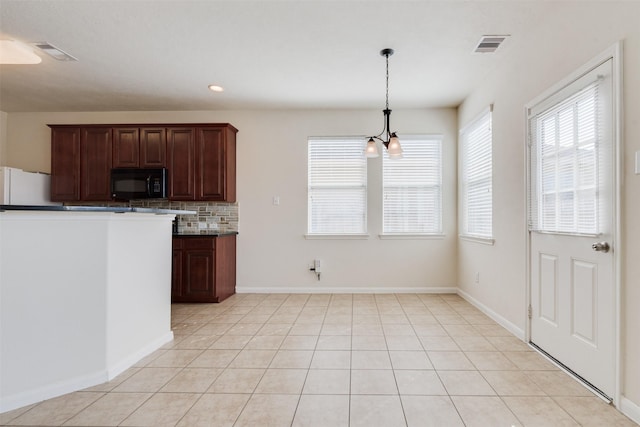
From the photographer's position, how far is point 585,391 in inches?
78.2

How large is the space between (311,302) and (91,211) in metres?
2.75

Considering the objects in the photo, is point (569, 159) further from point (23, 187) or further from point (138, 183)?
point (23, 187)

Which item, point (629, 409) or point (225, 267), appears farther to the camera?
point (225, 267)

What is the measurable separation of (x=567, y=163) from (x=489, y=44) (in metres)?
1.32

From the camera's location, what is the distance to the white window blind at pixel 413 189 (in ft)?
15.1

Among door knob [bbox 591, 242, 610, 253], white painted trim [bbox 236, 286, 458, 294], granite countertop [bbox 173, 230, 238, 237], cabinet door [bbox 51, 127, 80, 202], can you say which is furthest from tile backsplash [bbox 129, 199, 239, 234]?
door knob [bbox 591, 242, 610, 253]

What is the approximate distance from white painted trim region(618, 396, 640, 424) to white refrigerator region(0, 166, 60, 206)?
606 centimetres

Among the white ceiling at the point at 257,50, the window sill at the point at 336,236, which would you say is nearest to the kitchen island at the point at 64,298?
the white ceiling at the point at 257,50

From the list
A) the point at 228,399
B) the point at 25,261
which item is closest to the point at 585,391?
the point at 228,399

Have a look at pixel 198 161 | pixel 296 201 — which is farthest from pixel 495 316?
pixel 198 161

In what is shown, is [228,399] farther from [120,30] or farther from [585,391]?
[120,30]

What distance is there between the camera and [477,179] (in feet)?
12.8

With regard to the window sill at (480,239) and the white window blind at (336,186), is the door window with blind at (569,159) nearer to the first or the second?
the window sill at (480,239)

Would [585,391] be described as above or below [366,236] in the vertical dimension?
below
